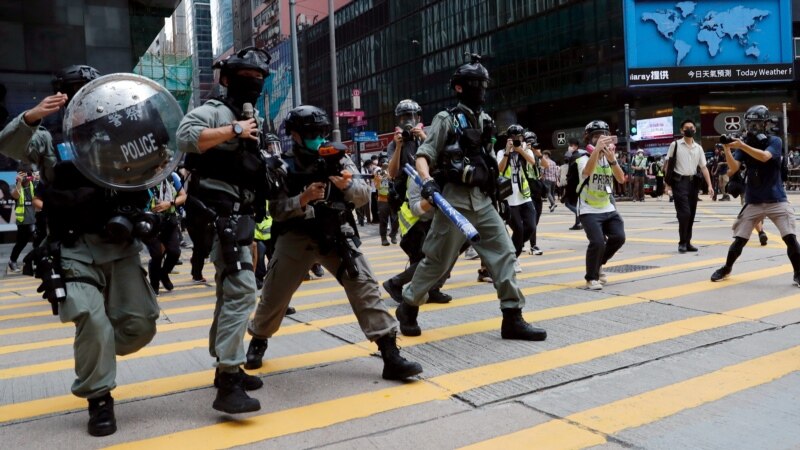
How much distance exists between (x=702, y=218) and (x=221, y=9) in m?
134

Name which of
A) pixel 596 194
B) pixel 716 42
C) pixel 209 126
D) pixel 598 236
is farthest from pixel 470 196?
pixel 716 42

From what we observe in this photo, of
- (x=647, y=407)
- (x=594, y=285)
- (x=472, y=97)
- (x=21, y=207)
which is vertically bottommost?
(x=647, y=407)

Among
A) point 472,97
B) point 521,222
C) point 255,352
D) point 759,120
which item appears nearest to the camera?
point 255,352

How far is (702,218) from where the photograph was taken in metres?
16.5

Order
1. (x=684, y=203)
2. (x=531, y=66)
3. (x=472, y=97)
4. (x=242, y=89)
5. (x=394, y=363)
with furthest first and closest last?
1. (x=531, y=66)
2. (x=684, y=203)
3. (x=472, y=97)
4. (x=394, y=363)
5. (x=242, y=89)

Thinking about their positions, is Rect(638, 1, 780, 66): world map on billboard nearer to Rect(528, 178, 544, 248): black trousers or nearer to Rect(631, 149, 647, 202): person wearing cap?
Rect(631, 149, 647, 202): person wearing cap

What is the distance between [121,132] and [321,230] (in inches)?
48.6

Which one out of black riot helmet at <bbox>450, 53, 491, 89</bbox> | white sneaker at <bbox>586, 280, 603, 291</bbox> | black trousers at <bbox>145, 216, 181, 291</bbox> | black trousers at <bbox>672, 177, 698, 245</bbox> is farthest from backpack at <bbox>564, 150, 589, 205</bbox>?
black trousers at <bbox>145, 216, 181, 291</bbox>

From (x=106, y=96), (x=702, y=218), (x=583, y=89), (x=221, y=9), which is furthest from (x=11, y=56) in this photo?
(x=221, y=9)

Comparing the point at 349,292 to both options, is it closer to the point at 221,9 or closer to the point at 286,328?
the point at 286,328

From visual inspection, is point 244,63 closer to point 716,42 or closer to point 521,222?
point 521,222

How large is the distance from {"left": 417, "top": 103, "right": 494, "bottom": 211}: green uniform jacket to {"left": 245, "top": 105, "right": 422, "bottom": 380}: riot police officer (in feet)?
3.61

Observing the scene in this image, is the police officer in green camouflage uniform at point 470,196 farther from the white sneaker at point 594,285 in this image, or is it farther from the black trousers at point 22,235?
the black trousers at point 22,235

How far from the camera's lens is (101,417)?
11.8 feet
